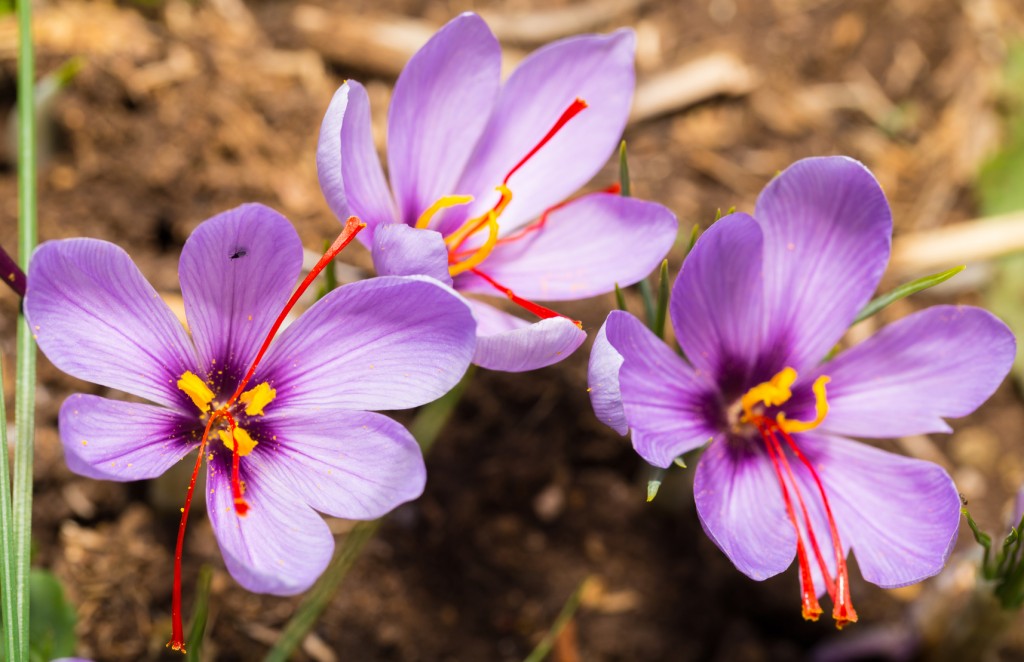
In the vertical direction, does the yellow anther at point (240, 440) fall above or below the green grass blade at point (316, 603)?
above

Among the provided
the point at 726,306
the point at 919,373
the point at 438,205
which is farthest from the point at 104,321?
the point at 919,373

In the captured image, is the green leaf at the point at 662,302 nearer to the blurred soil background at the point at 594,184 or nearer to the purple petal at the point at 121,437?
the blurred soil background at the point at 594,184

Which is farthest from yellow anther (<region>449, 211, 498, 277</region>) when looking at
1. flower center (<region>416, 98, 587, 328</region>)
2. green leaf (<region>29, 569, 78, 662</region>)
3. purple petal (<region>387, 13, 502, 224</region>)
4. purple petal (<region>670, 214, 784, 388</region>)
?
green leaf (<region>29, 569, 78, 662</region>)

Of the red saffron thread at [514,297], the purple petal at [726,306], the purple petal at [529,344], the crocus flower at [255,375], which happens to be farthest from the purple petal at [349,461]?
the purple petal at [726,306]

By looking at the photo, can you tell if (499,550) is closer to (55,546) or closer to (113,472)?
(55,546)

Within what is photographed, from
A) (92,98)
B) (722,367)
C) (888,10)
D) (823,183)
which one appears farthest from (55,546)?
(888,10)

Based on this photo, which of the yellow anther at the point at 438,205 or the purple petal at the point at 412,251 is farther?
the yellow anther at the point at 438,205

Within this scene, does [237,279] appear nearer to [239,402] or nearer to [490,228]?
[239,402]

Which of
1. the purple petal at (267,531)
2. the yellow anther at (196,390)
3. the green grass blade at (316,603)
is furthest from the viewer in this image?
the green grass blade at (316,603)

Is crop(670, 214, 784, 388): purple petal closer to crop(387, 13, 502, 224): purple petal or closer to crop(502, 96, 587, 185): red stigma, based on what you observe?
crop(502, 96, 587, 185): red stigma
